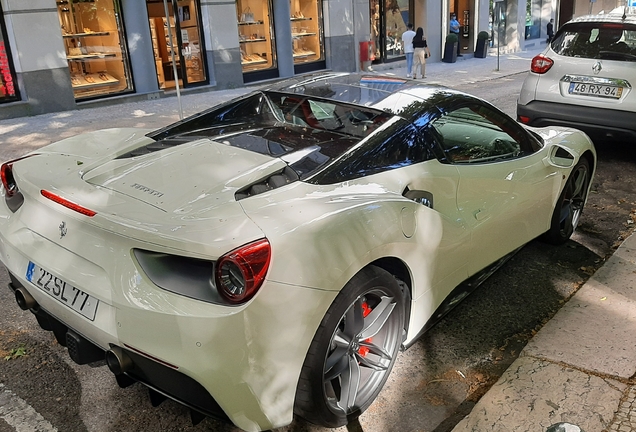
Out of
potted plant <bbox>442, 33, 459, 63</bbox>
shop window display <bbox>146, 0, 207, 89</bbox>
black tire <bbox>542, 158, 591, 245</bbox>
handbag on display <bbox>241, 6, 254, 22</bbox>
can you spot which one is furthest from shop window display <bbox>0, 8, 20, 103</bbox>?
potted plant <bbox>442, 33, 459, 63</bbox>

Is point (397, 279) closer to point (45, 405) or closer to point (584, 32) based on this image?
point (45, 405)

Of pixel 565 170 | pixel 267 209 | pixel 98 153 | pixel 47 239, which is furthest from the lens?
pixel 565 170

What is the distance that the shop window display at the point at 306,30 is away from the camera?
60.2ft

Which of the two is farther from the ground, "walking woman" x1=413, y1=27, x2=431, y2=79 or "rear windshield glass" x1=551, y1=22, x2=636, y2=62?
"rear windshield glass" x1=551, y1=22, x2=636, y2=62

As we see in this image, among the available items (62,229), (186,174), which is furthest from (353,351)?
(62,229)

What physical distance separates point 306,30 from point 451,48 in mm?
6601

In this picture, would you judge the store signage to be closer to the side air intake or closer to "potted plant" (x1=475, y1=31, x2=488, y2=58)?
the side air intake

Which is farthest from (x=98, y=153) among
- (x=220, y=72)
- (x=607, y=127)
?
(x=220, y=72)

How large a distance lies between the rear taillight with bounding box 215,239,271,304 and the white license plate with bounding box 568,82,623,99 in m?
6.06

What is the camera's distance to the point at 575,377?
316cm

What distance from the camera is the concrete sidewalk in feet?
9.32

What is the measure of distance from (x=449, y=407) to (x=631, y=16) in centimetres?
613

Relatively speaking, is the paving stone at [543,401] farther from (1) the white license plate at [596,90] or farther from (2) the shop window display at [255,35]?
(2) the shop window display at [255,35]

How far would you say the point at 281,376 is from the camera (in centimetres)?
240
